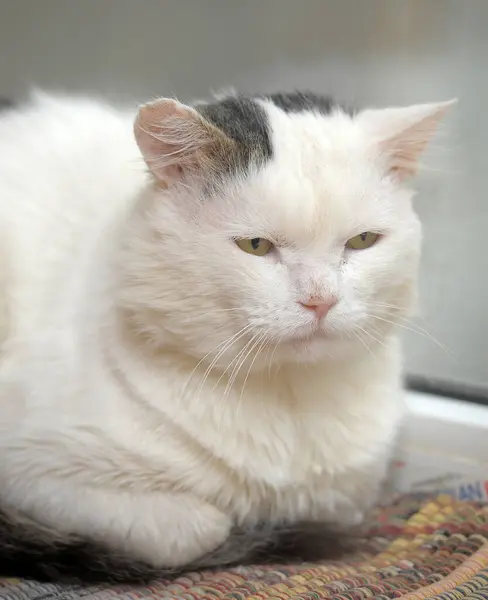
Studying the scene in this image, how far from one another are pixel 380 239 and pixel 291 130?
0.67 feet

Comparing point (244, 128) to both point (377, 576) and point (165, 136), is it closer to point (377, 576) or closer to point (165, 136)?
point (165, 136)

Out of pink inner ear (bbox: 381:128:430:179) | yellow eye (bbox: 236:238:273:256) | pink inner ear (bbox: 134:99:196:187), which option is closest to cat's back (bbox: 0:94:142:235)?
pink inner ear (bbox: 134:99:196:187)

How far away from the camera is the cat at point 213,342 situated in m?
1.01

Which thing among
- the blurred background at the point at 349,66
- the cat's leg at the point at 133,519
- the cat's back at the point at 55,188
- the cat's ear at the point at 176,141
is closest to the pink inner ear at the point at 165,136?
the cat's ear at the point at 176,141

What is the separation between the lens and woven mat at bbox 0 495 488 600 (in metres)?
1.00

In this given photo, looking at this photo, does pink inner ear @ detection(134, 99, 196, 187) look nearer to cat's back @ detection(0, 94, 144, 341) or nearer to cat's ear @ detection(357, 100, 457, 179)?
cat's back @ detection(0, 94, 144, 341)

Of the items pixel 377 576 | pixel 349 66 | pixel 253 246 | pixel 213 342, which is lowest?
pixel 377 576

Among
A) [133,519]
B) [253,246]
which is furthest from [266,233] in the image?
[133,519]

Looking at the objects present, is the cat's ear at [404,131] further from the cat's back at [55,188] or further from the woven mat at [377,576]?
the woven mat at [377,576]

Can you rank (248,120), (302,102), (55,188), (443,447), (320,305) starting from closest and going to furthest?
(320,305), (248,120), (302,102), (55,188), (443,447)

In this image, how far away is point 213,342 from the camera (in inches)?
41.0

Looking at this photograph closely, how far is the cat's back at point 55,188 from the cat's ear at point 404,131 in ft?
1.23

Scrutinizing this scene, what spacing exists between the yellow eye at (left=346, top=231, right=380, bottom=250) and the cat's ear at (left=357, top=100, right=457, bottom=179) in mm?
132

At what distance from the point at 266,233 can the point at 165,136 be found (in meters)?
0.19
